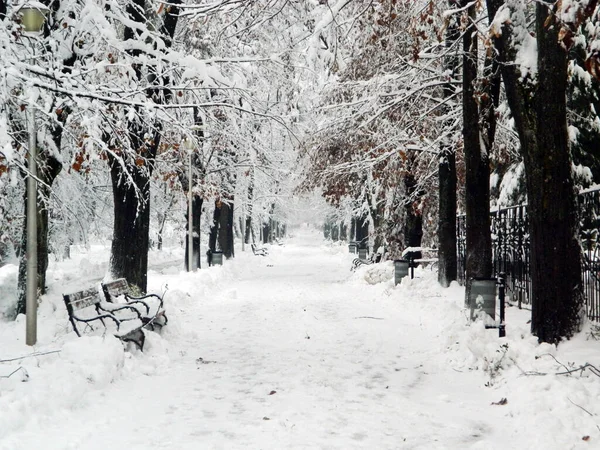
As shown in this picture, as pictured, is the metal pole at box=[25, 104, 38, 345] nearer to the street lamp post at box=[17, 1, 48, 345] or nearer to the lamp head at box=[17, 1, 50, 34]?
the street lamp post at box=[17, 1, 48, 345]

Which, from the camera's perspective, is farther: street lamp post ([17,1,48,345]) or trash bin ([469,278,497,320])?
trash bin ([469,278,497,320])

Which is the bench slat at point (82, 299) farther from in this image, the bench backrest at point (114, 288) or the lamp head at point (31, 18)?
the lamp head at point (31, 18)

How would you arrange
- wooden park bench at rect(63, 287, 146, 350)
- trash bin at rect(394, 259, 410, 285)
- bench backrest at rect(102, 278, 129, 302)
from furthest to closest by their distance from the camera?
trash bin at rect(394, 259, 410, 285), bench backrest at rect(102, 278, 129, 302), wooden park bench at rect(63, 287, 146, 350)

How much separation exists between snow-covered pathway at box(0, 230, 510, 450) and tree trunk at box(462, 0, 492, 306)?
1.41 meters

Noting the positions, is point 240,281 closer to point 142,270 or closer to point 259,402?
point 142,270

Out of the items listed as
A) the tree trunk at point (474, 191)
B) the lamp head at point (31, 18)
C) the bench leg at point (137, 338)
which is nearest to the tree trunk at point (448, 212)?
the tree trunk at point (474, 191)

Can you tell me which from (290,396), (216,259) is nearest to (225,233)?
(216,259)

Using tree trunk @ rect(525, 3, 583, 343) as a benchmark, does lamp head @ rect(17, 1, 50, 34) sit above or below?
above

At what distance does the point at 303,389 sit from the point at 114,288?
4.64m

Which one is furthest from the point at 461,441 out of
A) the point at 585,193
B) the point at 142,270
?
the point at 142,270

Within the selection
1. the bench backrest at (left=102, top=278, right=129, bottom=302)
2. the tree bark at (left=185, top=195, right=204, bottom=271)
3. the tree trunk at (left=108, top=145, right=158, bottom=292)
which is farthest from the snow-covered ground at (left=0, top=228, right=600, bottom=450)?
the tree bark at (left=185, top=195, right=204, bottom=271)

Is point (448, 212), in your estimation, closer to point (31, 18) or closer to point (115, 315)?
point (115, 315)

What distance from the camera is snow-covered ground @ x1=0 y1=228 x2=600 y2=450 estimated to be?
16.0 feet

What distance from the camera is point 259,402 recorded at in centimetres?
596
